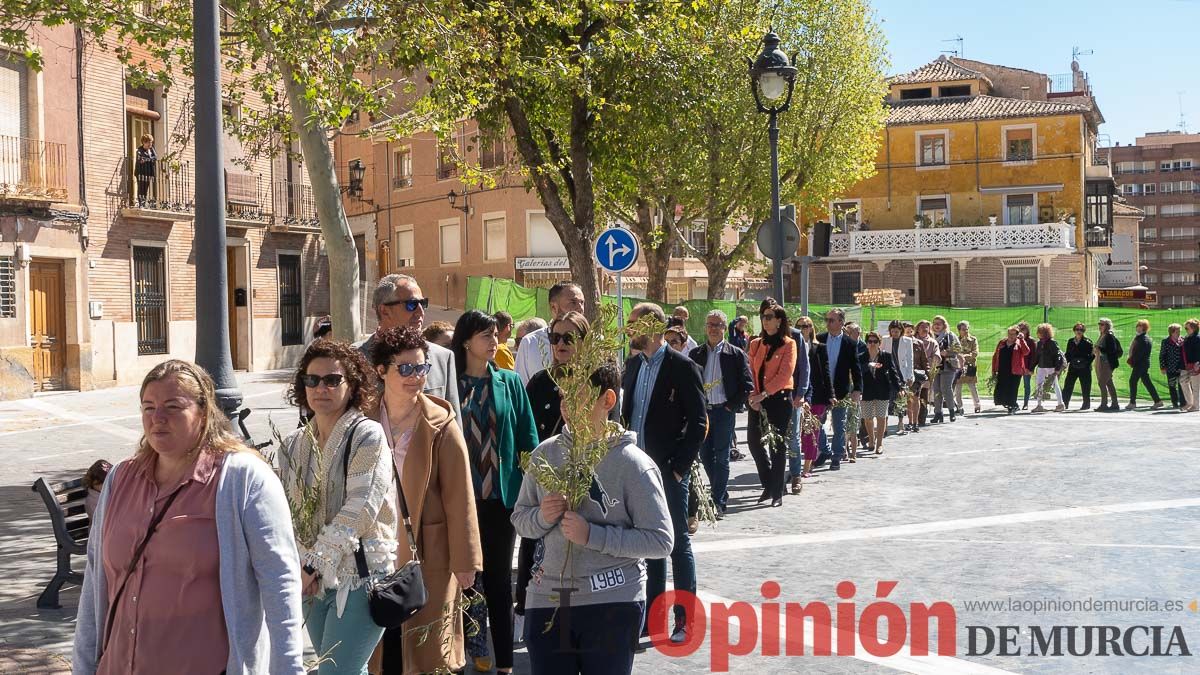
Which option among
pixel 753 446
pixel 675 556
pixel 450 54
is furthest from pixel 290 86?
pixel 675 556

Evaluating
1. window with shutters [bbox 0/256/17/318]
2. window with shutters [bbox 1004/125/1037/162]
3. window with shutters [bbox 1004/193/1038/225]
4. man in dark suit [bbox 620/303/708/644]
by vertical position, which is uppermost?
window with shutters [bbox 1004/125/1037/162]

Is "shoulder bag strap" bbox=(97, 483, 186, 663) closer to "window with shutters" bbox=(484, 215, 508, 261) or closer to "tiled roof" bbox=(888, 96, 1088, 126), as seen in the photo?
"window with shutters" bbox=(484, 215, 508, 261)

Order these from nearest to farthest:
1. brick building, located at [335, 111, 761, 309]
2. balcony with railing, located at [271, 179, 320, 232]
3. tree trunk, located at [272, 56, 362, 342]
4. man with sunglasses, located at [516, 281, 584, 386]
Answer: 1. man with sunglasses, located at [516, 281, 584, 386]
2. tree trunk, located at [272, 56, 362, 342]
3. balcony with railing, located at [271, 179, 320, 232]
4. brick building, located at [335, 111, 761, 309]

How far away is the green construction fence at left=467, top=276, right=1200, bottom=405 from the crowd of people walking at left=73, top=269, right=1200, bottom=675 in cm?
1615

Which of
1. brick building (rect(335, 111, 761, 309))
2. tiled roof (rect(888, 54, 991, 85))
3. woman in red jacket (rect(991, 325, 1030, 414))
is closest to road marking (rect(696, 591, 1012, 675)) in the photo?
woman in red jacket (rect(991, 325, 1030, 414))

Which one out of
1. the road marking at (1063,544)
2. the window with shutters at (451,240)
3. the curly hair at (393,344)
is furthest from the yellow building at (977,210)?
the curly hair at (393,344)

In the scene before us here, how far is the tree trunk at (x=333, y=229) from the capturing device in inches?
435

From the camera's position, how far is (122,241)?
26.2 metres

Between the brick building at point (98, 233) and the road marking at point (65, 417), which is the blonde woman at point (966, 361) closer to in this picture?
the brick building at point (98, 233)

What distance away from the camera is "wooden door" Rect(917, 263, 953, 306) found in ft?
178

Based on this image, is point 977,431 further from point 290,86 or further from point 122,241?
point 122,241

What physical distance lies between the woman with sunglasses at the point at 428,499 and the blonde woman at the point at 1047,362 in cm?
1961

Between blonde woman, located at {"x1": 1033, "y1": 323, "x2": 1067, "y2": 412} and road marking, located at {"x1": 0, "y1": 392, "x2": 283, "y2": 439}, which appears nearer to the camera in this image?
road marking, located at {"x1": 0, "y1": 392, "x2": 283, "y2": 439}

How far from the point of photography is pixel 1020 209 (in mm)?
53656
